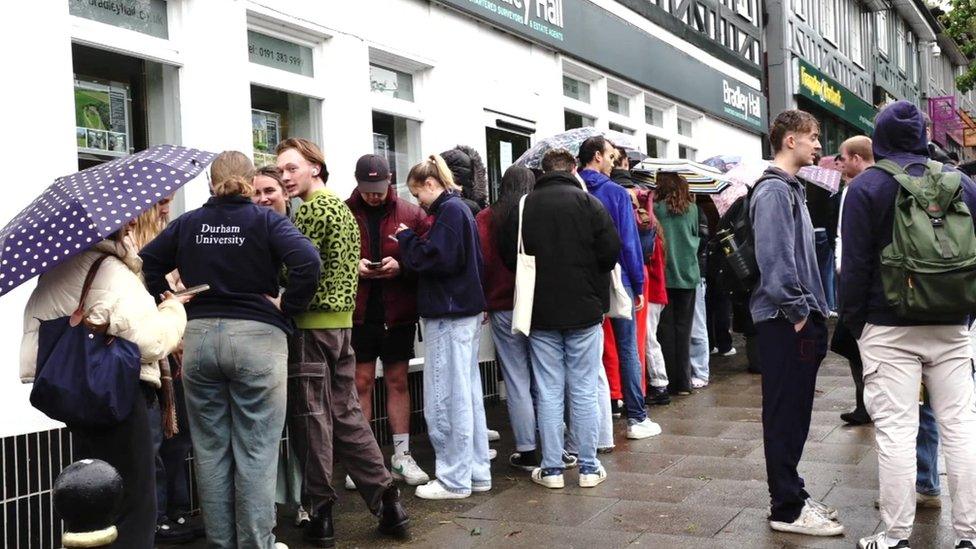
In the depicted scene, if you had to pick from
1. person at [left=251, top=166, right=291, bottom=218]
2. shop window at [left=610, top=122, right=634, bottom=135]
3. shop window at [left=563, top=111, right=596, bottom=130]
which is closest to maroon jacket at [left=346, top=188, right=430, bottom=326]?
person at [left=251, top=166, right=291, bottom=218]

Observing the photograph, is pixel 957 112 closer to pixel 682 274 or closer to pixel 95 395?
pixel 682 274

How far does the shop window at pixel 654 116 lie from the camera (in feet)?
53.0

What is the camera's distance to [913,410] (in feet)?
16.0

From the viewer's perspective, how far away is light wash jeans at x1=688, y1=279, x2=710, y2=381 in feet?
35.3

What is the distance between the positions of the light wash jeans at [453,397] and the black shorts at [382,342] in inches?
17.0

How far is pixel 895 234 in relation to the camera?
478cm

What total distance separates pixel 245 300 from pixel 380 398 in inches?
142

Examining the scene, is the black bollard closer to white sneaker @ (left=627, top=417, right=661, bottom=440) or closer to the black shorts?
the black shorts

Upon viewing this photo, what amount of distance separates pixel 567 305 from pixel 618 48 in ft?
27.3

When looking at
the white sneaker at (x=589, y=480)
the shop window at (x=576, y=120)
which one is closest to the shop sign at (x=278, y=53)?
the white sneaker at (x=589, y=480)

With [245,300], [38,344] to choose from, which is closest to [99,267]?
[38,344]

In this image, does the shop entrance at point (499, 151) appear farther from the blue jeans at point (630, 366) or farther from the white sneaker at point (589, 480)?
the white sneaker at point (589, 480)

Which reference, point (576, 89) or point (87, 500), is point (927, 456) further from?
point (576, 89)

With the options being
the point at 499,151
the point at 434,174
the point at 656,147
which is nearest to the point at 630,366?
the point at 434,174
